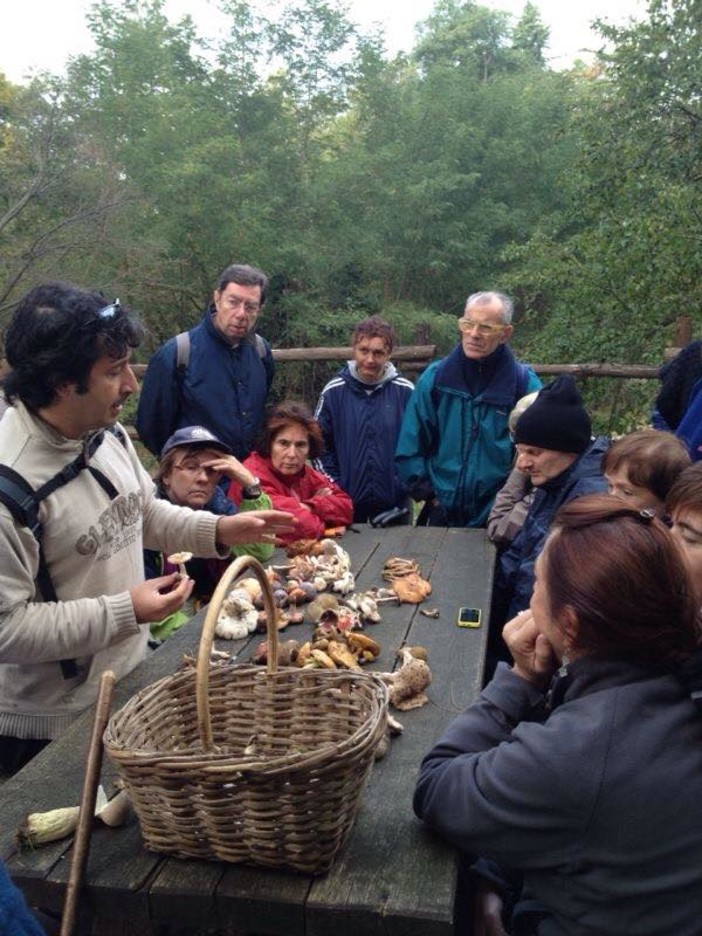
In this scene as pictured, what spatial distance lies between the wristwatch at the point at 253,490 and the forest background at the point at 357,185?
496 centimetres

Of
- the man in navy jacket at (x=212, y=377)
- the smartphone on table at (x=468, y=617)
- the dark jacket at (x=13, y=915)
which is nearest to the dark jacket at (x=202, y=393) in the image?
the man in navy jacket at (x=212, y=377)

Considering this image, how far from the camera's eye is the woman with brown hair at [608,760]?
4.11ft

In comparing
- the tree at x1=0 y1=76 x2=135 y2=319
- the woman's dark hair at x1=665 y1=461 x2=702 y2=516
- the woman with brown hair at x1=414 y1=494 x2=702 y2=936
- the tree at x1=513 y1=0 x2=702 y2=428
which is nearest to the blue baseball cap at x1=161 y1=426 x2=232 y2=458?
the woman's dark hair at x1=665 y1=461 x2=702 y2=516

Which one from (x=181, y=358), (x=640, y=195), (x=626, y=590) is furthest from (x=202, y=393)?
(x=640, y=195)

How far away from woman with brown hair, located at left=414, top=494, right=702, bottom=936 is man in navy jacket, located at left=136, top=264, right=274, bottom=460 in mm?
2896

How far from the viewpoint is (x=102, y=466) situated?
2027 mm

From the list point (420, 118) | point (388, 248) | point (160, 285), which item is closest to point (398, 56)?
point (420, 118)

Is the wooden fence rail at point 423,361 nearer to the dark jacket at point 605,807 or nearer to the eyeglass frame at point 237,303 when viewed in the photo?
the eyeglass frame at point 237,303

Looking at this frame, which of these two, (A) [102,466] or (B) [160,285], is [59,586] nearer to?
(A) [102,466]

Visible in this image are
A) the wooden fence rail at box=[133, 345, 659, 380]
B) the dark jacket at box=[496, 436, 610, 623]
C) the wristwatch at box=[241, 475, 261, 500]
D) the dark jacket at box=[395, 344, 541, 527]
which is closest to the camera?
the dark jacket at box=[496, 436, 610, 623]

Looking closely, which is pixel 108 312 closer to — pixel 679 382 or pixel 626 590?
pixel 626 590

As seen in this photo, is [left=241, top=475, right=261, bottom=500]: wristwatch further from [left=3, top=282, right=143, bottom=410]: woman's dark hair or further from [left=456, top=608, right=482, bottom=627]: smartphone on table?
[left=3, top=282, right=143, bottom=410]: woman's dark hair

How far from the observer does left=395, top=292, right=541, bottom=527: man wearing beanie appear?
4.00 meters

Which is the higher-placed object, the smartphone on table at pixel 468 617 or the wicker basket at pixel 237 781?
the wicker basket at pixel 237 781
